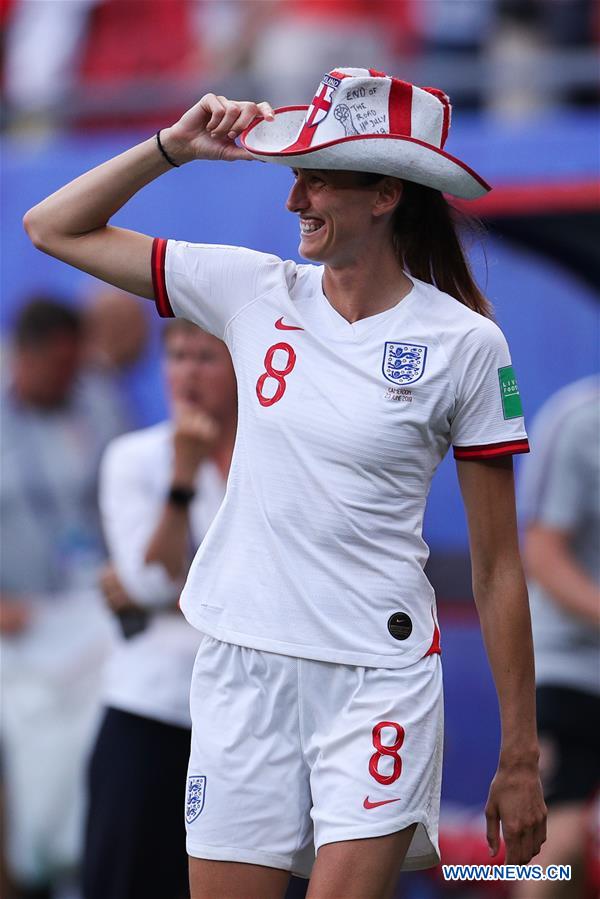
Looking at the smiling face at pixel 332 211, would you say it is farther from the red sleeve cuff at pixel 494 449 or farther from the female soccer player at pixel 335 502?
the red sleeve cuff at pixel 494 449

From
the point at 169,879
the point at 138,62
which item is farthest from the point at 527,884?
the point at 138,62

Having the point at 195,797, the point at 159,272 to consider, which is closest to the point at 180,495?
the point at 159,272

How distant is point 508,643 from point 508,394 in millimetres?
487

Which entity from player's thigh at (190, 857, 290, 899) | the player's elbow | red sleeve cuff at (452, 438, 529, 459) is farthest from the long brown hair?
player's thigh at (190, 857, 290, 899)

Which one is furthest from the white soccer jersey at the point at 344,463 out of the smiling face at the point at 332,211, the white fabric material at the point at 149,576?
the white fabric material at the point at 149,576

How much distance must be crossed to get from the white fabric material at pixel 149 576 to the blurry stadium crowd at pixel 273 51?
9.16 ft

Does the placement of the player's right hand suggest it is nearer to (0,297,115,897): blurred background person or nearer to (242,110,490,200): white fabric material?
(242,110,490,200): white fabric material

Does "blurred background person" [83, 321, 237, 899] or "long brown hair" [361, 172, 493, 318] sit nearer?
"long brown hair" [361, 172, 493, 318]

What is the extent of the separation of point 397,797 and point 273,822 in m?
0.24

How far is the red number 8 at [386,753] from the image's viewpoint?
2967mm

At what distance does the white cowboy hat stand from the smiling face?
0.06 m

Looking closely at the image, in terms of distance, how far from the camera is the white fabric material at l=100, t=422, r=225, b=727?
441 cm

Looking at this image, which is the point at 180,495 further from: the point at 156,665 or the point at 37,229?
the point at 37,229

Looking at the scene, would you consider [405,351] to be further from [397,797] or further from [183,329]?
[183,329]
